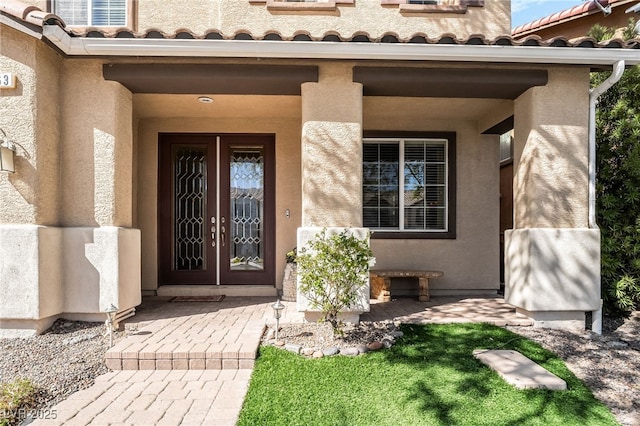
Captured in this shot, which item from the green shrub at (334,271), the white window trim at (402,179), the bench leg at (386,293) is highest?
the white window trim at (402,179)

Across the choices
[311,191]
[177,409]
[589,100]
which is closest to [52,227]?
[177,409]

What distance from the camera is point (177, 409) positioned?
134 inches

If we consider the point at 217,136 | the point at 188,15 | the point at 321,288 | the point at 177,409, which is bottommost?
the point at 177,409

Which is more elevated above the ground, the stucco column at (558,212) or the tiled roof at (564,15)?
the tiled roof at (564,15)

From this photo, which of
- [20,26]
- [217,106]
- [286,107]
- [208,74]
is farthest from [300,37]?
[20,26]

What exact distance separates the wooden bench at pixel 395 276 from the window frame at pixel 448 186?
87 centimetres

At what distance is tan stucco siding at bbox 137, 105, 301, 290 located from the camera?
24.6 ft

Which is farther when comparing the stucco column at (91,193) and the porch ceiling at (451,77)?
the porch ceiling at (451,77)

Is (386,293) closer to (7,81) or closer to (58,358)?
(58,358)

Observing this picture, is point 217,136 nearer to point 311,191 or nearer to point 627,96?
point 311,191

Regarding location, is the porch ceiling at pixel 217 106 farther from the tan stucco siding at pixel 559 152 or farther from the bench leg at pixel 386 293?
the tan stucco siding at pixel 559 152

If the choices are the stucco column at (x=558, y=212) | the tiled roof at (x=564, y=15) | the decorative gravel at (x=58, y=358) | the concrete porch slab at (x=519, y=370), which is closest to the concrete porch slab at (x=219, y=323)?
the decorative gravel at (x=58, y=358)

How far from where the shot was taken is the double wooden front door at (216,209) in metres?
7.58

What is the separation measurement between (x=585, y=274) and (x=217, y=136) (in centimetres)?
705
